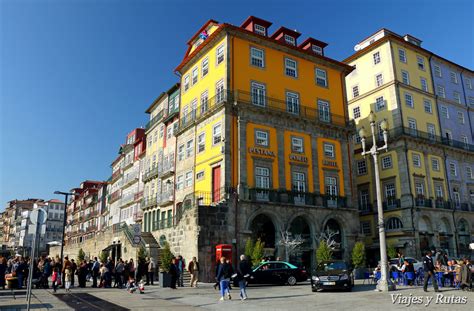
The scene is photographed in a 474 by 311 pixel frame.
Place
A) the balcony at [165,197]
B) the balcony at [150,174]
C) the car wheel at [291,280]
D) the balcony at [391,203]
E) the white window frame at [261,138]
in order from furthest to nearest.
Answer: the balcony at [150,174] → the balcony at [391,203] → the balcony at [165,197] → the white window frame at [261,138] → the car wheel at [291,280]

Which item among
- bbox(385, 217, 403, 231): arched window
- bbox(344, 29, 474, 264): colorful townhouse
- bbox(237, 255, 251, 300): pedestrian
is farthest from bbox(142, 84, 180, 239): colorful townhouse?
bbox(385, 217, 403, 231): arched window

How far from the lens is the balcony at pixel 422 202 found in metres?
38.0

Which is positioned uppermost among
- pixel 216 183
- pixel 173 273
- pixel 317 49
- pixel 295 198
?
pixel 317 49

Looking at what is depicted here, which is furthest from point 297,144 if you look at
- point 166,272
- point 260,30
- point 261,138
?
point 166,272

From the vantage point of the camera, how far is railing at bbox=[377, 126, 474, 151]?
39.7 metres

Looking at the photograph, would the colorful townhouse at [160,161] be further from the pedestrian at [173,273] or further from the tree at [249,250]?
the pedestrian at [173,273]

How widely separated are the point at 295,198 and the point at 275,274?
9160 millimetres

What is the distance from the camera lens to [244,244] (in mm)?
26875

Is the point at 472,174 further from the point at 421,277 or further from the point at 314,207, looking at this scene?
the point at 421,277

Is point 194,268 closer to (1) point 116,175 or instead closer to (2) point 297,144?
(2) point 297,144

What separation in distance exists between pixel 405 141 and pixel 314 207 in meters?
14.7

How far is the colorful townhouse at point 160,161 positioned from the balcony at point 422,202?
74.2 ft

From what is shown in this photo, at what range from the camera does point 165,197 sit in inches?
1422

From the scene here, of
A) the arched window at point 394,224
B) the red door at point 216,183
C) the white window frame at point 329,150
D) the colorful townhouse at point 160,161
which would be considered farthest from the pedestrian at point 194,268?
the arched window at point 394,224
